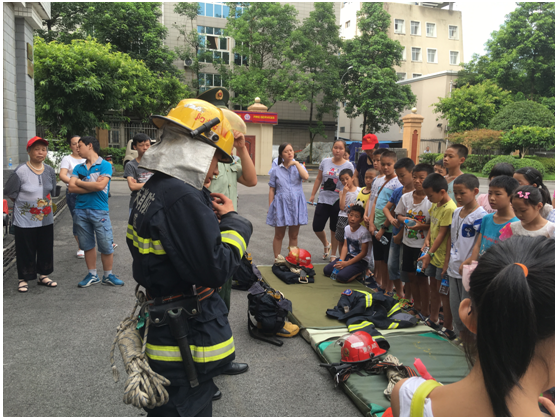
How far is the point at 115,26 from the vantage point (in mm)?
27641

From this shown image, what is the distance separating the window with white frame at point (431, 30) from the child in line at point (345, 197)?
45.3m

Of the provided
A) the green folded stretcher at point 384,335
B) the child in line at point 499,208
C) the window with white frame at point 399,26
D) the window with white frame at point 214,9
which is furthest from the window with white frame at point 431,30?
the child in line at point 499,208

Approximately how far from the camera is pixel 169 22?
37094mm

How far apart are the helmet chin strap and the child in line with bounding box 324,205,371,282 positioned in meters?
4.34

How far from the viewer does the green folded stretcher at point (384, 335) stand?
328 centimetres

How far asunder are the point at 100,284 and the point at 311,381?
3547 millimetres

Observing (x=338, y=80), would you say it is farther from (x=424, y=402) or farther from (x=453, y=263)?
(x=424, y=402)

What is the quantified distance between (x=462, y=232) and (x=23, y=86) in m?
10.2

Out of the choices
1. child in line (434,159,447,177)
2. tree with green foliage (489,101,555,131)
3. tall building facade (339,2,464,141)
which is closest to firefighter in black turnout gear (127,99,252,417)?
child in line (434,159,447,177)

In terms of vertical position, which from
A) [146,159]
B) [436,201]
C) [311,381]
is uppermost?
[146,159]

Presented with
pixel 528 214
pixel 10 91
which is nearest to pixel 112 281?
pixel 528 214

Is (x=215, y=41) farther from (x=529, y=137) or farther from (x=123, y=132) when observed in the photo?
(x=529, y=137)

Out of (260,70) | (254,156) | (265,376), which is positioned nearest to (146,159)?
(265,376)

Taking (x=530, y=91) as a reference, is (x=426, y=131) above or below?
below
